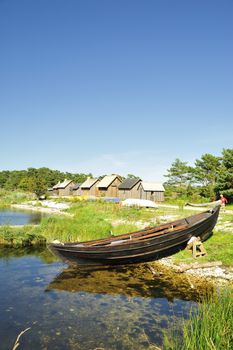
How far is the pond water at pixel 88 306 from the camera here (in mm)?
7281

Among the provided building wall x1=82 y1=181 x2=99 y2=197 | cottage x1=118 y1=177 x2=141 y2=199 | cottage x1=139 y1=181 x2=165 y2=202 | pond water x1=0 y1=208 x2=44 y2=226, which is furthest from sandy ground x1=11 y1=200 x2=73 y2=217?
building wall x1=82 y1=181 x2=99 y2=197

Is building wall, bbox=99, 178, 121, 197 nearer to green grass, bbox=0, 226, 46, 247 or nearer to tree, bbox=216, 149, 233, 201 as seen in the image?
tree, bbox=216, 149, 233, 201

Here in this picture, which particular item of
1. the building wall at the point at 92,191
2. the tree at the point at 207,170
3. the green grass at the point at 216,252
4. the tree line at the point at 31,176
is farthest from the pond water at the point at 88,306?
the tree line at the point at 31,176

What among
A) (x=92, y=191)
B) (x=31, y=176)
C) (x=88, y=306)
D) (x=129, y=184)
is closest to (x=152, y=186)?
(x=129, y=184)

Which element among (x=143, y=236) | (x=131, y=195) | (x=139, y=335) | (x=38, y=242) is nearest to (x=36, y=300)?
(x=139, y=335)

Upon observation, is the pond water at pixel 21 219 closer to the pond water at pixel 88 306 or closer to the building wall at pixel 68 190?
the pond water at pixel 88 306

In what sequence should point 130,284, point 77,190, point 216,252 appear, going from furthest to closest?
point 77,190
point 216,252
point 130,284

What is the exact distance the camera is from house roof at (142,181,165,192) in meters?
53.9

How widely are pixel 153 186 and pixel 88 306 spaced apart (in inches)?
1815

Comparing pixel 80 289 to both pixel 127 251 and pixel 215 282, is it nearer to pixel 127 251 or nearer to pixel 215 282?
pixel 127 251

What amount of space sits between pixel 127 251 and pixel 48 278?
353 centimetres

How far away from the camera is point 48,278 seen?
12.2 meters

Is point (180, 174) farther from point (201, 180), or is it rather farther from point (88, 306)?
point (88, 306)

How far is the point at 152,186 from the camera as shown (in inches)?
2156
